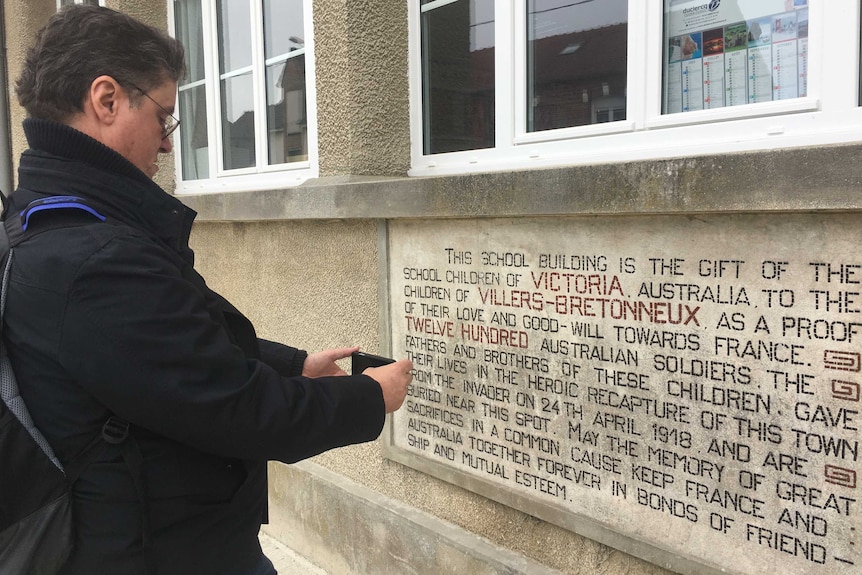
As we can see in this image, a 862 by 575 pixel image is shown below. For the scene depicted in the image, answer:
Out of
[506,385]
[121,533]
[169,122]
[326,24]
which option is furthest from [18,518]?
[326,24]

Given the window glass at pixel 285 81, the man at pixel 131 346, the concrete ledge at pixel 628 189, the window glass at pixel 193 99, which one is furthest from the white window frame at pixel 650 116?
the window glass at pixel 193 99

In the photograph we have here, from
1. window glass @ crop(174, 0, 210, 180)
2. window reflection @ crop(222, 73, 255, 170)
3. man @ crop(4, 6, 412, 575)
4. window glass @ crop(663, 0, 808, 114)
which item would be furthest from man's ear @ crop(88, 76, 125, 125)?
window glass @ crop(174, 0, 210, 180)

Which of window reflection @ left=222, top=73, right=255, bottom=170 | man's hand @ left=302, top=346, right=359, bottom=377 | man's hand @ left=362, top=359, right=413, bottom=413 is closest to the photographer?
man's hand @ left=362, top=359, right=413, bottom=413

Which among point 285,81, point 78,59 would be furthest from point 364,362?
point 285,81

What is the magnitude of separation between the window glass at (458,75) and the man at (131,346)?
1.72 metres

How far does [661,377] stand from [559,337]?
41 centimetres

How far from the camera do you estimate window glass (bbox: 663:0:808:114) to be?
2.14 meters

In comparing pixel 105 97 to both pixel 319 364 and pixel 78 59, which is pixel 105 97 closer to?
pixel 78 59

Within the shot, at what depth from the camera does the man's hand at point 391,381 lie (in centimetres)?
180

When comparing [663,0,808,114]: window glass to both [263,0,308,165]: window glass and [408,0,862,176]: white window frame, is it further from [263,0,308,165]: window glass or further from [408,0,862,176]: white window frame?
[263,0,308,165]: window glass

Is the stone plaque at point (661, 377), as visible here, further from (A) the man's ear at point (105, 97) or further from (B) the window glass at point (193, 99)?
(B) the window glass at point (193, 99)

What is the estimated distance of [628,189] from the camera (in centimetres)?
223

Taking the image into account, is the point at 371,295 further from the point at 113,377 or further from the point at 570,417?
the point at 113,377

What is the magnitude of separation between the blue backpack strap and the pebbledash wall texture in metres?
1.52
